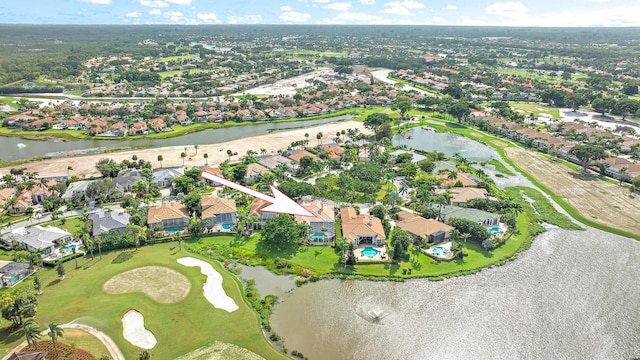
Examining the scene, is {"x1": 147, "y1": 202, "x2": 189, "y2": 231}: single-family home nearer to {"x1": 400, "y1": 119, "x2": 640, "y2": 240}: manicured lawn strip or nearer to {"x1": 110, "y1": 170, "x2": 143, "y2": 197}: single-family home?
{"x1": 110, "y1": 170, "x2": 143, "y2": 197}: single-family home

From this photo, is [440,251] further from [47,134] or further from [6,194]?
[47,134]

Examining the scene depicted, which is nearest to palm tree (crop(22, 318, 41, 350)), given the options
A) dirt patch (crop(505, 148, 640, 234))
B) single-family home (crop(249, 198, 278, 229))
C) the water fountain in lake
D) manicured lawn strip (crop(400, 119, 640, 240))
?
single-family home (crop(249, 198, 278, 229))

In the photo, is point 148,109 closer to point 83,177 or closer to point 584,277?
point 83,177

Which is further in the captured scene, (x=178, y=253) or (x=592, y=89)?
(x=592, y=89)

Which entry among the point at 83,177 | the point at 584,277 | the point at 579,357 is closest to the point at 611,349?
the point at 579,357

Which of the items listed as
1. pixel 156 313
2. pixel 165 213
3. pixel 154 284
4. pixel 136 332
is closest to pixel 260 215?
pixel 165 213
